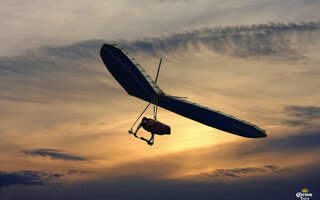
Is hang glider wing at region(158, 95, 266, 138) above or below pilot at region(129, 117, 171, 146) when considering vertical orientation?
above

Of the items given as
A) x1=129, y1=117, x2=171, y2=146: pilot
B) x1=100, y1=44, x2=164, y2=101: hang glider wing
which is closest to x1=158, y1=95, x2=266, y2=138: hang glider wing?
x1=100, y1=44, x2=164, y2=101: hang glider wing

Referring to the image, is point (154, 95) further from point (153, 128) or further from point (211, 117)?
point (211, 117)

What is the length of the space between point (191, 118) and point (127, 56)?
34.7ft

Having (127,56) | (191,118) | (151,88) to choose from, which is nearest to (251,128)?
(191,118)

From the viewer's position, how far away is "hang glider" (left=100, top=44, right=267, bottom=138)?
37.6 m

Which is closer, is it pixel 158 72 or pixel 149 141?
pixel 149 141

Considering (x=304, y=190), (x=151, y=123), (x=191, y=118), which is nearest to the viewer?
(x=151, y=123)

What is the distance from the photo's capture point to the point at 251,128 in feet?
124

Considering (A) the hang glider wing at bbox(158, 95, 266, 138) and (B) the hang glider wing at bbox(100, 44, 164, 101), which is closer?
(B) the hang glider wing at bbox(100, 44, 164, 101)

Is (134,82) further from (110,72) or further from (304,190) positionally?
(304,190)

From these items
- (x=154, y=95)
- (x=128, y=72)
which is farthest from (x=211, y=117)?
(x=128, y=72)

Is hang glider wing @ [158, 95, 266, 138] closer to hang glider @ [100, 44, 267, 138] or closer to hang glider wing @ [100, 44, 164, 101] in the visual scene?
hang glider @ [100, 44, 267, 138]

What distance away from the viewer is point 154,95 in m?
39.1

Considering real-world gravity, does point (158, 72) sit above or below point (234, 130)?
above
